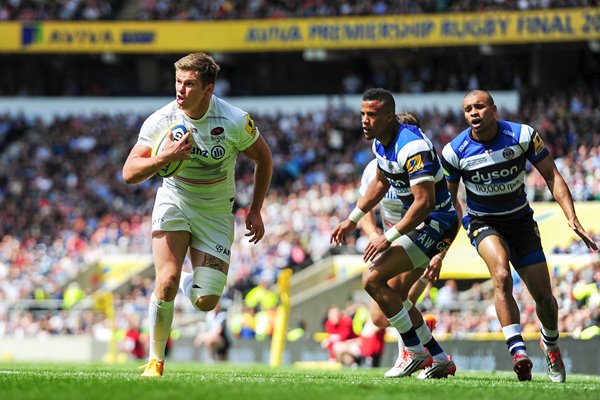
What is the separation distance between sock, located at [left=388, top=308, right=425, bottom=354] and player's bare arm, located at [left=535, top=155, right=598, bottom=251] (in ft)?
5.34

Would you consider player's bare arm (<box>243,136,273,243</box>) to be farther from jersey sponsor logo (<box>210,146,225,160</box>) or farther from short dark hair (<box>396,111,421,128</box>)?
short dark hair (<box>396,111,421,128</box>)

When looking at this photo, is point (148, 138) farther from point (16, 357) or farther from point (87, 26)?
point (87, 26)

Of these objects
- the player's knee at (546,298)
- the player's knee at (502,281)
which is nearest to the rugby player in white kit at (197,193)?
the player's knee at (502,281)

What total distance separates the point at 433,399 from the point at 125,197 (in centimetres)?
3058

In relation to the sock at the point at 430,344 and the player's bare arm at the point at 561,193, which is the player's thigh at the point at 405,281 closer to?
the sock at the point at 430,344

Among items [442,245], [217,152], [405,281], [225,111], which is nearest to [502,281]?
[442,245]

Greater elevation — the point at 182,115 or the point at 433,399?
the point at 182,115

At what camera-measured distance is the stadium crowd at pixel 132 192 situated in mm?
29641

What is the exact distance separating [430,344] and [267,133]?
91.8ft

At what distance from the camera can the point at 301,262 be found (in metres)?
29.7

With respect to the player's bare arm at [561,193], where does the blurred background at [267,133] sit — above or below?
above

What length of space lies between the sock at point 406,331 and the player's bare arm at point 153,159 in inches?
96.0

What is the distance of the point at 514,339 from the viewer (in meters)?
10.1

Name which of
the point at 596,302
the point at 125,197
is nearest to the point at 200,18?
the point at 125,197
